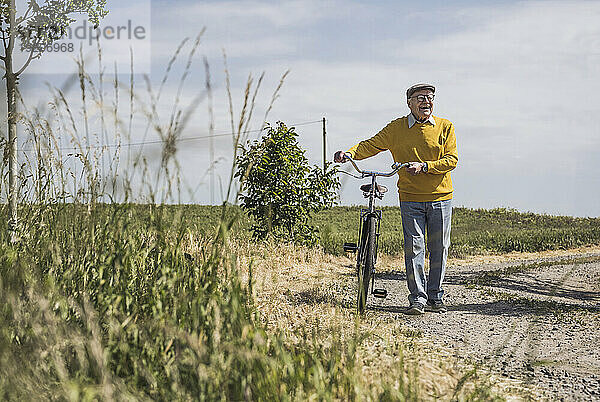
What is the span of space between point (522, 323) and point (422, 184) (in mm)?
1790

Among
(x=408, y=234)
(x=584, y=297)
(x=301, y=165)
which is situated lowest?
(x=584, y=297)

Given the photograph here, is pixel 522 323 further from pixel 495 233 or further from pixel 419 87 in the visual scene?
pixel 495 233

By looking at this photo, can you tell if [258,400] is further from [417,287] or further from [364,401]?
Answer: [417,287]

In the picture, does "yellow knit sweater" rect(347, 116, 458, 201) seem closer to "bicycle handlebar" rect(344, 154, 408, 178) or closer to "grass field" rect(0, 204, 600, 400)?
"bicycle handlebar" rect(344, 154, 408, 178)

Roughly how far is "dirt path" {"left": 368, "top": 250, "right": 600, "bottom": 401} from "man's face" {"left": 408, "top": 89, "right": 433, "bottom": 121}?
2127 millimetres

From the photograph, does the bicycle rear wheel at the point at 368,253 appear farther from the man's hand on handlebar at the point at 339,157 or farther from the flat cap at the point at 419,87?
the flat cap at the point at 419,87

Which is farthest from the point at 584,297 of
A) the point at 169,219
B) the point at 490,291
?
the point at 169,219

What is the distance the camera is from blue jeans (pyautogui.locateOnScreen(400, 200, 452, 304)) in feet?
21.4

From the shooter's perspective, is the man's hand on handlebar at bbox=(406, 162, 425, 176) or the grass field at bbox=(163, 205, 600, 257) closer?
the man's hand on handlebar at bbox=(406, 162, 425, 176)

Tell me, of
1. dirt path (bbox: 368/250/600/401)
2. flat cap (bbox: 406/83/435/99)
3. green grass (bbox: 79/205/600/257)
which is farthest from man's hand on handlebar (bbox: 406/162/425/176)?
green grass (bbox: 79/205/600/257)

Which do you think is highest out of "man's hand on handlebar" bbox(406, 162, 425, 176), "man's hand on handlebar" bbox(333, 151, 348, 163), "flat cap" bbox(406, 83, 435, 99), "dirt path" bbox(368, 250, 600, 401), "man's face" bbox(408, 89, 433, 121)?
"flat cap" bbox(406, 83, 435, 99)

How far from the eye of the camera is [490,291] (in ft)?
27.9

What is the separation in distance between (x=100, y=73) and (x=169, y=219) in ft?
4.50

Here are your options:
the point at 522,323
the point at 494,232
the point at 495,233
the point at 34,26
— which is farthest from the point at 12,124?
the point at 494,232
